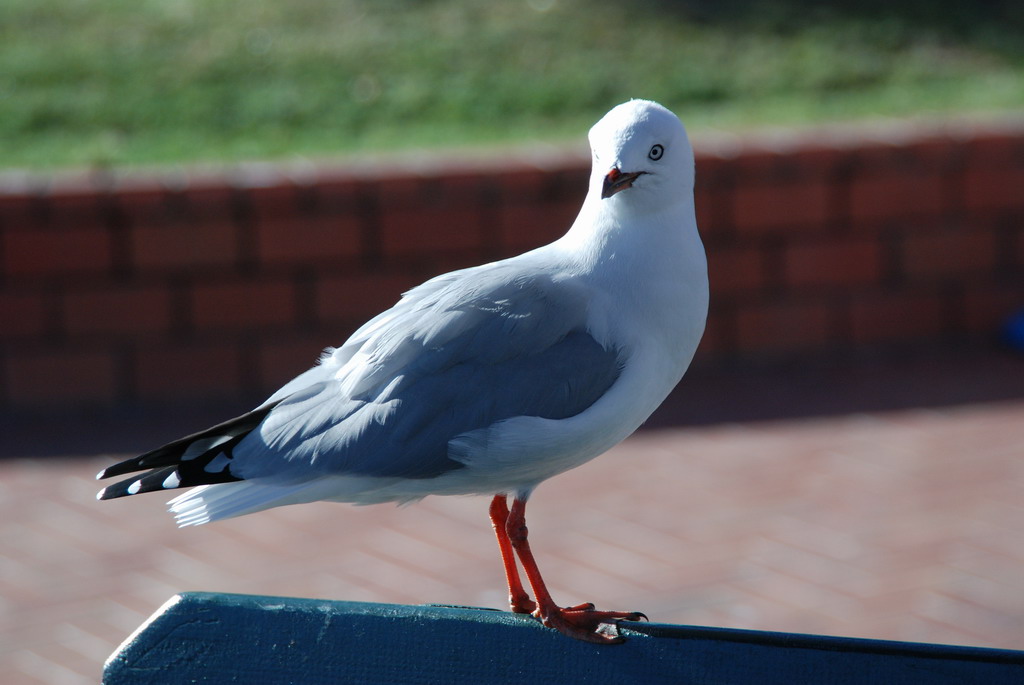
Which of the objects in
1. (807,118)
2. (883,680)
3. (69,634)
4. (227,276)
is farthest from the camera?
(807,118)

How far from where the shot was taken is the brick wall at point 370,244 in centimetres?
504

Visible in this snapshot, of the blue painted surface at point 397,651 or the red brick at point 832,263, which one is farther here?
the red brick at point 832,263

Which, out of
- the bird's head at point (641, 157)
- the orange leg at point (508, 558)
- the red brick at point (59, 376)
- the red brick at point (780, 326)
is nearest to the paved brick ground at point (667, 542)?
the red brick at point (59, 376)

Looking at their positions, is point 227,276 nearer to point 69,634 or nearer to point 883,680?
point 69,634

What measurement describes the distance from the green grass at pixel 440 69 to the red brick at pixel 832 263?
2.56 feet

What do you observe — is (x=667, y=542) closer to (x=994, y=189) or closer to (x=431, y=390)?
(x=431, y=390)

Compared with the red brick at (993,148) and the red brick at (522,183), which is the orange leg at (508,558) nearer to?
the red brick at (522,183)

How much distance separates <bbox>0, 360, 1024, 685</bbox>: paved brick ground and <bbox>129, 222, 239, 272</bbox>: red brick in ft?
2.59

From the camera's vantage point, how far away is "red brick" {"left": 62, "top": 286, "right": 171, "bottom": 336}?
200 inches

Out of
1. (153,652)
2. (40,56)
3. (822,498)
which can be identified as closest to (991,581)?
(822,498)

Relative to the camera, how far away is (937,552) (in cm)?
Answer: 396

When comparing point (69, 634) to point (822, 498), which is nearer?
point (69, 634)

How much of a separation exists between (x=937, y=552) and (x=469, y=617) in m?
2.40

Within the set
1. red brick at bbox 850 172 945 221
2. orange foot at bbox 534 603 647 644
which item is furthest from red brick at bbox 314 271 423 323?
orange foot at bbox 534 603 647 644
